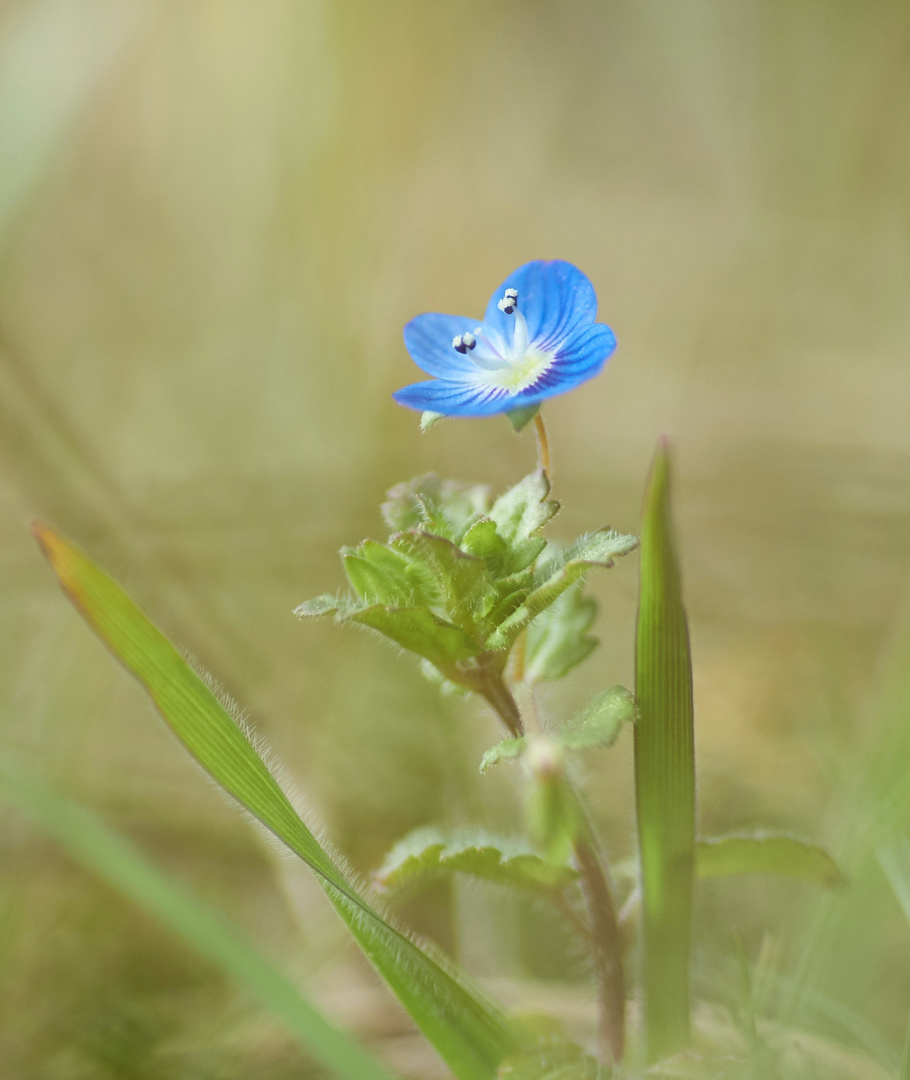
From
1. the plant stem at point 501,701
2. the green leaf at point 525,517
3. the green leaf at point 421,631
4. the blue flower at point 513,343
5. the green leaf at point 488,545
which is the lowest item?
the plant stem at point 501,701

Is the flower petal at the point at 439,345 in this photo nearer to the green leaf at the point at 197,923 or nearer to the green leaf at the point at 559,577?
the green leaf at the point at 559,577

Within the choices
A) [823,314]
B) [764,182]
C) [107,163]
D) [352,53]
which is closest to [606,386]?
[823,314]

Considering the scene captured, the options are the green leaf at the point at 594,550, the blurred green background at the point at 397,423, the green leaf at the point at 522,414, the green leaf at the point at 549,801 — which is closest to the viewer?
the green leaf at the point at 549,801

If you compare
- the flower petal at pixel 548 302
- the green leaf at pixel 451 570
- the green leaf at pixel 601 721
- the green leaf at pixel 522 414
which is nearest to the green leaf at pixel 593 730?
the green leaf at pixel 601 721

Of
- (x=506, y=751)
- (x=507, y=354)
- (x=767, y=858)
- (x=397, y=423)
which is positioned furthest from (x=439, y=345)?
(x=397, y=423)

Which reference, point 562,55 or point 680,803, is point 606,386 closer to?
point 562,55

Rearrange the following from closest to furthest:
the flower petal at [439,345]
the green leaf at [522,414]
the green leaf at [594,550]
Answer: the green leaf at [594,550] < the green leaf at [522,414] < the flower petal at [439,345]

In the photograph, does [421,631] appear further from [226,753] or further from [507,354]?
[507,354]
